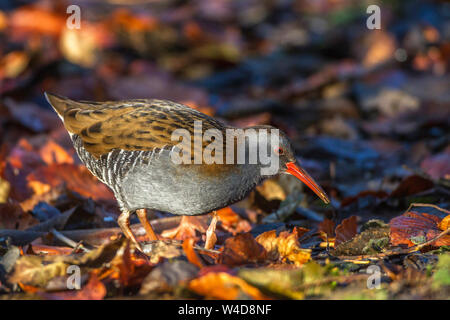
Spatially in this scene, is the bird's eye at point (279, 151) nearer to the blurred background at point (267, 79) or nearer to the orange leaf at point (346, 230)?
the orange leaf at point (346, 230)

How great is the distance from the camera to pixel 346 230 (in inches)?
159

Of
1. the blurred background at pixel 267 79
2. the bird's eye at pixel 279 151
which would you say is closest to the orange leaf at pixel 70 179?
the blurred background at pixel 267 79

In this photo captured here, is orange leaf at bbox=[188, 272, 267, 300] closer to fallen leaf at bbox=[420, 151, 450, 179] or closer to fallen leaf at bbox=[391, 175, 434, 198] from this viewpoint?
fallen leaf at bbox=[391, 175, 434, 198]

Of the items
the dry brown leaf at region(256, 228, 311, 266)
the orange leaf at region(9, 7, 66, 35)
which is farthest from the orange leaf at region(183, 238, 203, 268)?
the orange leaf at region(9, 7, 66, 35)

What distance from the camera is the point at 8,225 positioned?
15.1 ft

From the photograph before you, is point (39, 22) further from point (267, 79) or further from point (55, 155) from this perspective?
point (55, 155)

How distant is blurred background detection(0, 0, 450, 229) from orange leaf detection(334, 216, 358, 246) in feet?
3.45

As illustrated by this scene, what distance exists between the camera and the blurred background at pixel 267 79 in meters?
5.75

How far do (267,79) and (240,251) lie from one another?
645cm

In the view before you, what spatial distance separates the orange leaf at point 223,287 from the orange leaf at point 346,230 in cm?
102

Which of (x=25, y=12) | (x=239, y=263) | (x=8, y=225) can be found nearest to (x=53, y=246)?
(x=8, y=225)

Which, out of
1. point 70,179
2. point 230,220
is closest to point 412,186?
point 230,220

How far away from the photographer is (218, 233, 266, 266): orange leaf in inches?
139
